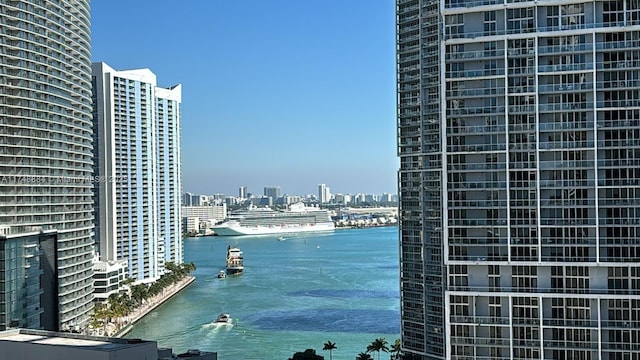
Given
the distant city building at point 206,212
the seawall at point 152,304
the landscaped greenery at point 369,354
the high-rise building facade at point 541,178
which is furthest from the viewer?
the distant city building at point 206,212

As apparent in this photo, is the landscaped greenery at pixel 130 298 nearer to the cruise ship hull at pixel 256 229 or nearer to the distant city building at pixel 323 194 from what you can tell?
the cruise ship hull at pixel 256 229

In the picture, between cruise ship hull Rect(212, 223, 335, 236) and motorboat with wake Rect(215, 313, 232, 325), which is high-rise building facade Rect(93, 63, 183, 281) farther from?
cruise ship hull Rect(212, 223, 335, 236)

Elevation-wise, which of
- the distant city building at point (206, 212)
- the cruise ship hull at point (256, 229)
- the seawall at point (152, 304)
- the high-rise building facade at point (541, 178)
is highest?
the high-rise building facade at point (541, 178)

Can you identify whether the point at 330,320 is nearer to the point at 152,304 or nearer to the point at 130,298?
the point at 130,298

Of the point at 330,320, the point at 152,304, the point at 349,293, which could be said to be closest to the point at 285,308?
the point at 330,320

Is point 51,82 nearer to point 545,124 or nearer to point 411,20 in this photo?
point 411,20

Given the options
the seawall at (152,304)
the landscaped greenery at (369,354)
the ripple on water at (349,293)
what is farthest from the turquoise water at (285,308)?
the landscaped greenery at (369,354)

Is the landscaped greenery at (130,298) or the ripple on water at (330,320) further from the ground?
the landscaped greenery at (130,298)
